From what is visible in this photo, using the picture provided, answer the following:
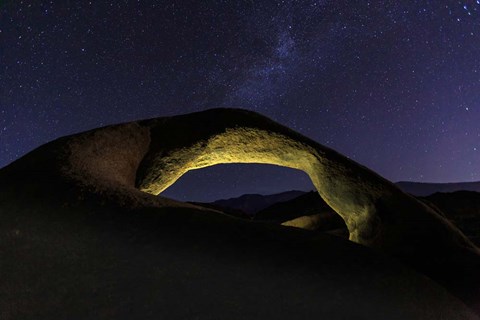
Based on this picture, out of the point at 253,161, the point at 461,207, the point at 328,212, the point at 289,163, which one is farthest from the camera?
the point at 461,207

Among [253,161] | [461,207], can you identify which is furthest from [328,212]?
[461,207]

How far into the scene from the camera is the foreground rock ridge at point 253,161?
10.9ft

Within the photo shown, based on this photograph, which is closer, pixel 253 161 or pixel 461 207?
pixel 253 161

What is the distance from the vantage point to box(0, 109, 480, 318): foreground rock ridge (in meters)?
3.32

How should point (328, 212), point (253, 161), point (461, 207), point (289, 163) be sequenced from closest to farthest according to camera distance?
point (289, 163) → point (253, 161) → point (328, 212) → point (461, 207)

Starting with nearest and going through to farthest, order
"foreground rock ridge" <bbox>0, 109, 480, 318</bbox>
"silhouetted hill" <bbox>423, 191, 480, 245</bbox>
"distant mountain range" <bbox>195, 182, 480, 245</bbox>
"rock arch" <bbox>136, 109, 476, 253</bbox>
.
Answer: "foreground rock ridge" <bbox>0, 109, 480, 318</bbox> → "rock arch" <bbox>136, 109, 476, 253</bbox> → "distant mountain range" <bbox>195, 182, 480, 245</bbox> → "silhouetted hill" <bbox>423, 191, 480, 245</bbox>

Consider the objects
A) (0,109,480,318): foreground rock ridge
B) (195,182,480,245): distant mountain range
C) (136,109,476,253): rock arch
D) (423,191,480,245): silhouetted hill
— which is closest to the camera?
(0,109,480,318): foreground rock ridge

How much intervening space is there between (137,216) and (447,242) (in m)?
3.32

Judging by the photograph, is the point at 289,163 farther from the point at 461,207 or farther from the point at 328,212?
the point at 461,207

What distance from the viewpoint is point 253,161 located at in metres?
5.22

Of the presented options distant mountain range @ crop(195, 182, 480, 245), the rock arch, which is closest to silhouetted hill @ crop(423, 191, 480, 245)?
distant mountain range @ crop(195, 182, 480, 245)

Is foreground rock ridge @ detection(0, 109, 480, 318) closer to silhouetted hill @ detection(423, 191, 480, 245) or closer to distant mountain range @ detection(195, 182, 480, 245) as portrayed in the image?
distant mountain range @ detection(195, 182, 480, 245)

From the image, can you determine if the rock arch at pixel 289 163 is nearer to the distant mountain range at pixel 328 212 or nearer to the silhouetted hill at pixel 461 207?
the distant mountain range at pixel 328 212

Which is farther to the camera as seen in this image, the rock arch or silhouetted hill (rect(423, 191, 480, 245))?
silhouetted hill (rect(423, 191, 480, 245))
